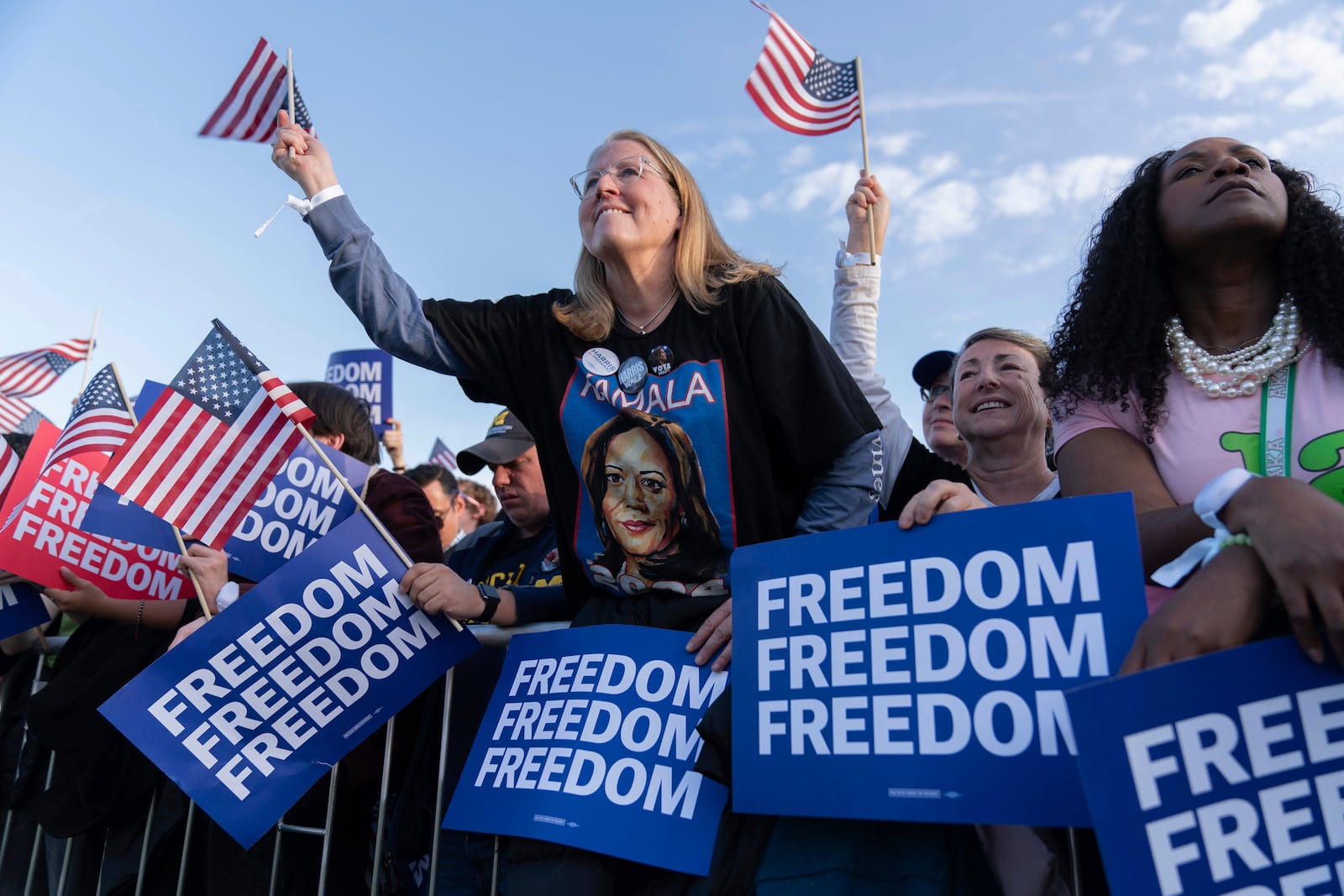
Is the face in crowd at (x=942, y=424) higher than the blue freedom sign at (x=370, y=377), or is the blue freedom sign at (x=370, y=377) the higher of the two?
the blue freedom sign at (x=370, y=377)

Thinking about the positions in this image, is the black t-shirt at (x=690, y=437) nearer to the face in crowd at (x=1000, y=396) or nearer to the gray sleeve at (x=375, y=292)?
the gray sleeve at (x=375, y=292)

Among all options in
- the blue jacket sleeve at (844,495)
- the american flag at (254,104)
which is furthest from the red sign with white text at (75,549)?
the blue jacket sleeve at (844,495)

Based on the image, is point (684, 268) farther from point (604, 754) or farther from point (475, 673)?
point (475, 673)

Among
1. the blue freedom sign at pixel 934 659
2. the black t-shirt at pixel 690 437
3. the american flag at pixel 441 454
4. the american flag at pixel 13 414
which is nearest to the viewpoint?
the blue freedom sign at pixel 934 659

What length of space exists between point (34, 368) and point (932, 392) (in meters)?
9.19

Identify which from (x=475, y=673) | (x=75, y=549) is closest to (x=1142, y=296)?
(x=475, y=673)

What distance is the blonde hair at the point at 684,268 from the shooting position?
2.65 meters

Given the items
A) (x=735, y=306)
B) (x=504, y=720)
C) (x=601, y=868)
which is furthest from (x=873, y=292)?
(x=601, y=868)

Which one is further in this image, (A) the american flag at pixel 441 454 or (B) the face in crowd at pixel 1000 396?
(A) the american flag at pixel 441 454

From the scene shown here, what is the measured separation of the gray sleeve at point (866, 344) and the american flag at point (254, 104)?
2548mm

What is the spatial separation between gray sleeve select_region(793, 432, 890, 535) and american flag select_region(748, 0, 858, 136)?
358 centimetres

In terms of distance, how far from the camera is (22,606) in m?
3.81

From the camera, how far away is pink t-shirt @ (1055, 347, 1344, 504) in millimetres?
1770

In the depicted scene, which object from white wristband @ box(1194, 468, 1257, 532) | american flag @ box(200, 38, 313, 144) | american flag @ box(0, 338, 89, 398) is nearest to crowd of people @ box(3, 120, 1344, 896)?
white wristband @ box(1194, 468, 1257, 532)
